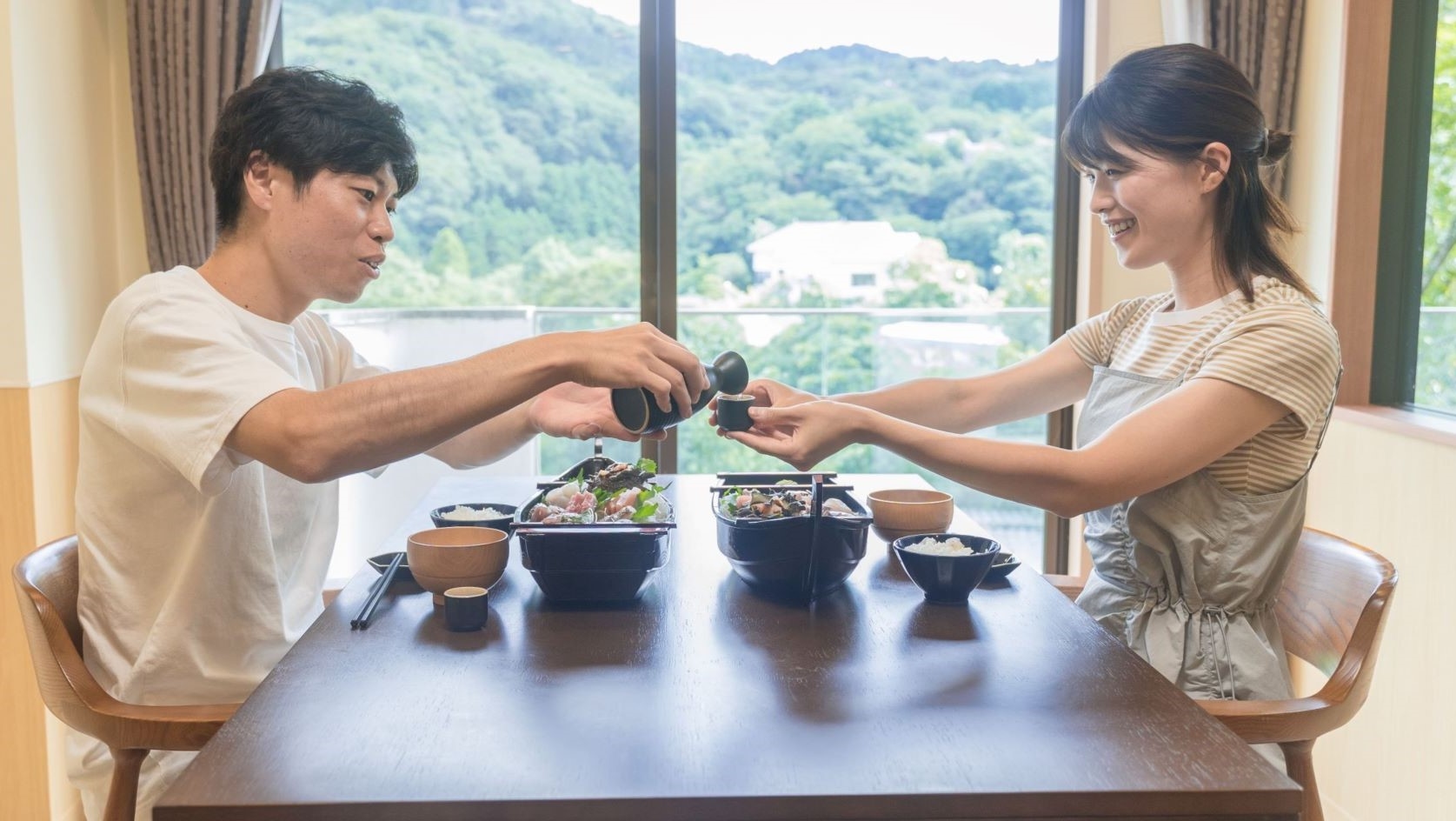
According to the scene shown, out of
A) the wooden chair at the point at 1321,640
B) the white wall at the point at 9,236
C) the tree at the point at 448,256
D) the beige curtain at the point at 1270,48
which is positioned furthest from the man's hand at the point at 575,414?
the beige curtain at the point at 1270,48

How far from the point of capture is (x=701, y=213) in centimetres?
→ 381

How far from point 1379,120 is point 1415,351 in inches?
22.3

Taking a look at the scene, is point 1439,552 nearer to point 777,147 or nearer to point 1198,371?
point 1198,371

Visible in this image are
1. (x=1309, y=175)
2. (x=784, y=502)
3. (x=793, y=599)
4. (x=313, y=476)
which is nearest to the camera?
(x=313, y=476)

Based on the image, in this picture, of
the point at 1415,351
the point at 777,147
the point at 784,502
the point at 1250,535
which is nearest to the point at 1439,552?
the point at 1415,351

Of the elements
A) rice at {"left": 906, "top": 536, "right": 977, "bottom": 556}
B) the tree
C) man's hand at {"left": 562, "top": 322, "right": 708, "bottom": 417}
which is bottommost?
rice at {"left": 906, "top": 536, "right": 977, "bottom": 556}

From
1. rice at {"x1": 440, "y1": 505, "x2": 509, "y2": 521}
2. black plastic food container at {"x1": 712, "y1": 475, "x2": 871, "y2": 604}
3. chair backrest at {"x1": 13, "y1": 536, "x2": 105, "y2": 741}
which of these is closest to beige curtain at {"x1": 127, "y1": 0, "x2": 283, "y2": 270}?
rice at {"x1": 440, "y1": 505, "x2": 509, "y2": 521}

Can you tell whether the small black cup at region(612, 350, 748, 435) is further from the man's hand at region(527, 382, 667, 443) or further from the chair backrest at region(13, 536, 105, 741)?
the chair backrest at region(13, 536, 105, 741)

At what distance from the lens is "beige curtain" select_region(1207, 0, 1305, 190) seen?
129 inches

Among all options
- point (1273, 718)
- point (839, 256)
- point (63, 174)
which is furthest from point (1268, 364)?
point (63, 174)

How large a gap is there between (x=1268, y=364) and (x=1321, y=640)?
43 centimetres

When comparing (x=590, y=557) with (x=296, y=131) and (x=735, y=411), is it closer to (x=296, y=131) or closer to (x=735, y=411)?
(x=735, y=411)

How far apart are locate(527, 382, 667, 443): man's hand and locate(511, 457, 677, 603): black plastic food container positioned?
0.44 meters

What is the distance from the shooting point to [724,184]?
3.82 meters
